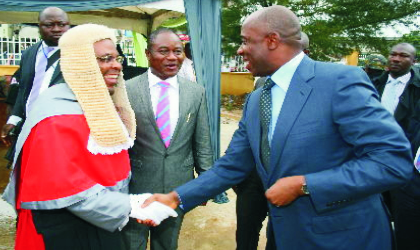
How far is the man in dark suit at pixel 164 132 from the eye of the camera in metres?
2.57

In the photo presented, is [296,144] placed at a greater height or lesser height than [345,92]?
lesser

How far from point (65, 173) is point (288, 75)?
111 centimetres

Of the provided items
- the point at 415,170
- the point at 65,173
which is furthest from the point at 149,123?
the point at 415,170

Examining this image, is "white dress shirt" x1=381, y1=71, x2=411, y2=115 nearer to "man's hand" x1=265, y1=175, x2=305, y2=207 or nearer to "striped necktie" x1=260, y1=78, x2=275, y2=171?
"striped necktie" x1=260, y1=78, x2=275, y2=171

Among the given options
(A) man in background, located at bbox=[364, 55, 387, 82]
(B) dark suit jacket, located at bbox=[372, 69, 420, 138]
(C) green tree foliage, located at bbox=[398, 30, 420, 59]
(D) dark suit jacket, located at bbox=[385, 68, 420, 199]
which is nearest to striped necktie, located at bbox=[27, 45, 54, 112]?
(D) dark suit jacket, located at bbox=[385, 68, 420, 199]

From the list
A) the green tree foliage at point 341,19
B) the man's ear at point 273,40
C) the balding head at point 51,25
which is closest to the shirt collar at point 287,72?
the man's ear at point 273,40

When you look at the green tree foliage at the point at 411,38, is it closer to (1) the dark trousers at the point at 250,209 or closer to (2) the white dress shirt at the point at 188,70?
(2) the white dress shirt at the point at 188,70

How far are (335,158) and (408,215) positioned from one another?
1758 mm

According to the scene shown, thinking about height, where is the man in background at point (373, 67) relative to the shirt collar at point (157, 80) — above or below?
below

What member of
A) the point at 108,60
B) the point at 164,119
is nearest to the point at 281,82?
the point at 108,60

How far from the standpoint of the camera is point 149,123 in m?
2.55

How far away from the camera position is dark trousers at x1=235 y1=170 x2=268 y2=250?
2941mm

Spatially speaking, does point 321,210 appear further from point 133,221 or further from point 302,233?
point 133,221

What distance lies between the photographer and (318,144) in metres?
1.62
